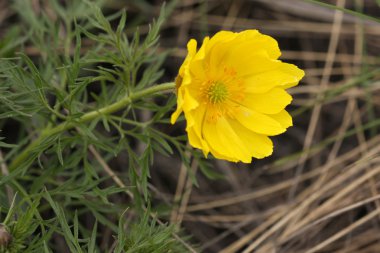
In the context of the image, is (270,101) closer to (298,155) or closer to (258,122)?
(258,122)

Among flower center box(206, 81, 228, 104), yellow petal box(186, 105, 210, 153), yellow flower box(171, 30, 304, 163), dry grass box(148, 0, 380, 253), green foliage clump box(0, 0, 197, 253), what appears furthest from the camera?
dry grass box(148, 0, 380, 253)

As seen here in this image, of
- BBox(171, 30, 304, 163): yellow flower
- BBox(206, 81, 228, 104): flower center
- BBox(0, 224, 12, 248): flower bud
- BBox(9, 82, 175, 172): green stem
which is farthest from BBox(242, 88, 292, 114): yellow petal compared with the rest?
BBox(0, 224, 12, 248): flower bud

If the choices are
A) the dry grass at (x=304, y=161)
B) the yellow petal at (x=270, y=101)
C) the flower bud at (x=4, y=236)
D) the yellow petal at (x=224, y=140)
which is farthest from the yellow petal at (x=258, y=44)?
the flower bud at (x=4, y=236)

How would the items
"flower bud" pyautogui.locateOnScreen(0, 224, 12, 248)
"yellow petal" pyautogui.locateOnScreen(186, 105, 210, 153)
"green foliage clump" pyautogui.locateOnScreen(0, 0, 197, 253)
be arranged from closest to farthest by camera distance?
"flower bud" pyautogui.locateOnScreen(0, 224, 12, 248) < "yellow petal" pyautogui.locateOnScreen(186, 105, 210, 153) < "green foliage clump" pyautogui.locateOnScreen(0, 0, 197, 253)

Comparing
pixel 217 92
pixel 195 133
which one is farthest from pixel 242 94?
pixel 195 133

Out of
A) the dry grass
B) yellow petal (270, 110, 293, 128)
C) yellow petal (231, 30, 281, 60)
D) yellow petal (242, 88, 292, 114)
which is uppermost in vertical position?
yellow petal (231, 30, 281, 60)

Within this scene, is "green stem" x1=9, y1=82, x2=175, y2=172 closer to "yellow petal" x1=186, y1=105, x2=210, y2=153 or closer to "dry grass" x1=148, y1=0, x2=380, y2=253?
"yellow petal" x1=186, y1=105, x2=210, y2=153

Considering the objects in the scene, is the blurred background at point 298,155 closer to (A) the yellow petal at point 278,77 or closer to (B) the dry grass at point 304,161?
(B) the dry grass at point 304,161
